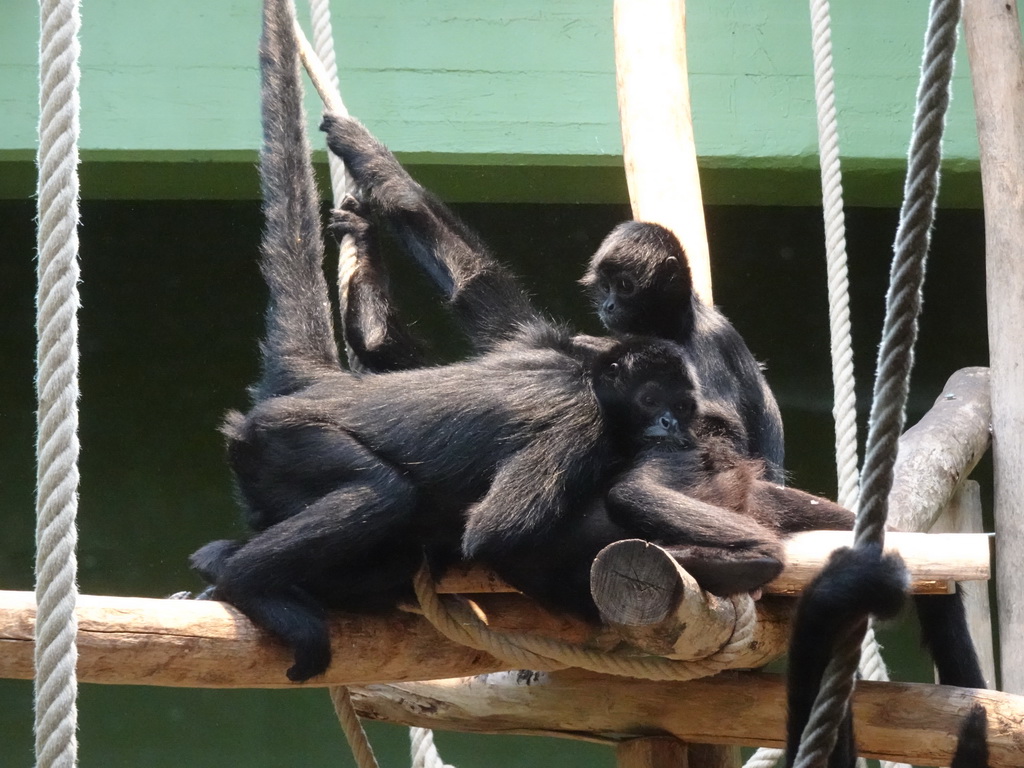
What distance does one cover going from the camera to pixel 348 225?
3.75 m

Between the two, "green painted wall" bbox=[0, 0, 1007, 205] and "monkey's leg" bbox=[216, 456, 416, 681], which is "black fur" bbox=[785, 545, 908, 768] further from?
"green painted wall" bbox=[0, 0, 1007, 205]

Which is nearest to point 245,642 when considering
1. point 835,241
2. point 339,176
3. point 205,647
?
point 205,647

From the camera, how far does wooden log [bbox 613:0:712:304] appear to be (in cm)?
401

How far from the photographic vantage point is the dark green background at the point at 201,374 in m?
6.60

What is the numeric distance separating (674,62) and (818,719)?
9.64 feet

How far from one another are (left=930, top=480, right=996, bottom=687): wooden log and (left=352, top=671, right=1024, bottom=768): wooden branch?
180 cm

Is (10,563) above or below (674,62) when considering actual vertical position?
below

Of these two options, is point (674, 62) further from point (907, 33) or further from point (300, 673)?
point (300, 673)

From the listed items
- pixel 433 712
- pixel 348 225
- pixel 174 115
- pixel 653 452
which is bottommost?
pixel 433 712

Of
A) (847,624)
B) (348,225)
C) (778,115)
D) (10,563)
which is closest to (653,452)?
(847,624)

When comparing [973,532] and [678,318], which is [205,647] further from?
[973,532]

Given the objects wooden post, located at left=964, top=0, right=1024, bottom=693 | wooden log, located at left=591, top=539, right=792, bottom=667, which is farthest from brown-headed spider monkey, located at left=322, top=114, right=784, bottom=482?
wooden post, located at left=964, top=0, right=1024, bottom=693

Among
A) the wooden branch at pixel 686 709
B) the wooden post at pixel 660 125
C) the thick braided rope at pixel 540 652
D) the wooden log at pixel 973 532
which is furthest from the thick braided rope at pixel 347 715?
the wooden log at pixel 973 532

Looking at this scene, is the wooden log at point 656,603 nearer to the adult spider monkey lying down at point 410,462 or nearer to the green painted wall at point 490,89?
the adult spider monkey lying down at point 410,462
